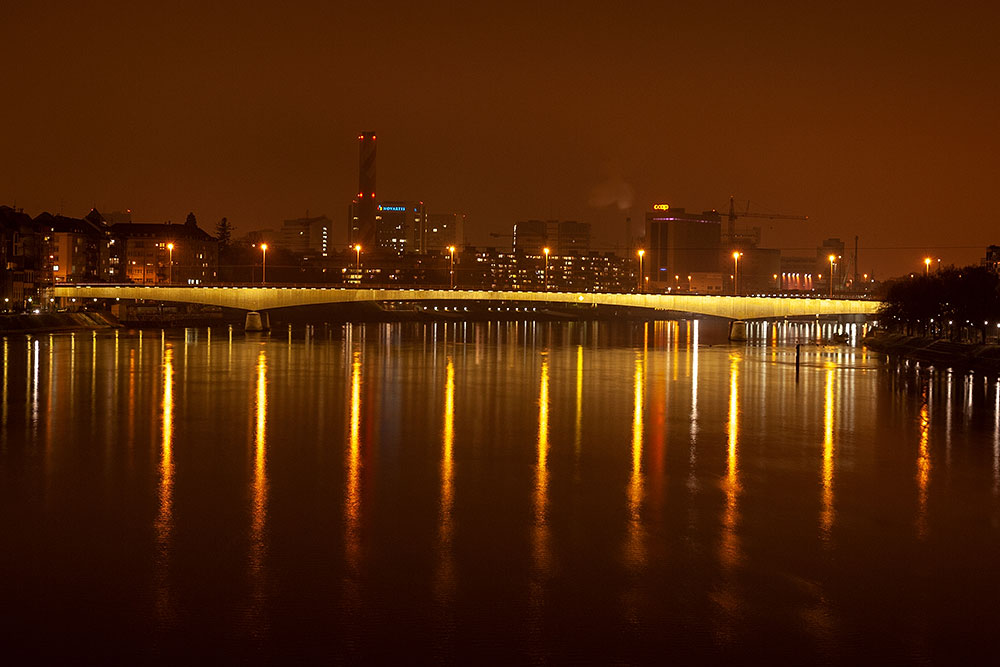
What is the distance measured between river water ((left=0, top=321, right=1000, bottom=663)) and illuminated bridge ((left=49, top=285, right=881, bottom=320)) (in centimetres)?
4806

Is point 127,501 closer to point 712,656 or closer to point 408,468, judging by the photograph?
point 408,468

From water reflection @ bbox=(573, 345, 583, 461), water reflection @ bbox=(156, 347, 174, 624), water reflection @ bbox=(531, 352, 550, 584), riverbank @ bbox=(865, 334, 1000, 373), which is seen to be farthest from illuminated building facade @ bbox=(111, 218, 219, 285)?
water reflection @ bbox=(531, 352, 550, 584)

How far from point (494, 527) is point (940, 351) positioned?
192 ft

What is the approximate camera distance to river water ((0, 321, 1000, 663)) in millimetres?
12508

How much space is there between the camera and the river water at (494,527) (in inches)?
492

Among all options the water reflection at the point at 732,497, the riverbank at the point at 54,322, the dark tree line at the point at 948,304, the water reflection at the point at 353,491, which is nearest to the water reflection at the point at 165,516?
the water reflection at the point at 353,491

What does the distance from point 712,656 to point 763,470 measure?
1267 cm

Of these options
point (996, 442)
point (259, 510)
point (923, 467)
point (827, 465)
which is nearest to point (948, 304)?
point (996, 442)

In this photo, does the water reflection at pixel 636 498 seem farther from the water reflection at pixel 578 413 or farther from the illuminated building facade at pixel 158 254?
the illuminated building facade at pixel 158 254

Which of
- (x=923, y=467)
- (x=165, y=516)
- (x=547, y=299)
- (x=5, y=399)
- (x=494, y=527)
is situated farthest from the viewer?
(x=547, y=299)

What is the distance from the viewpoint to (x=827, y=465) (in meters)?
24.9

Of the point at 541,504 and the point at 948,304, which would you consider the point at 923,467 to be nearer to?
the point at 541,504

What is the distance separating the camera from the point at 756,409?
36.6m

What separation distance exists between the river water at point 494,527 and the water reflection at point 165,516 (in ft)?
0.26
